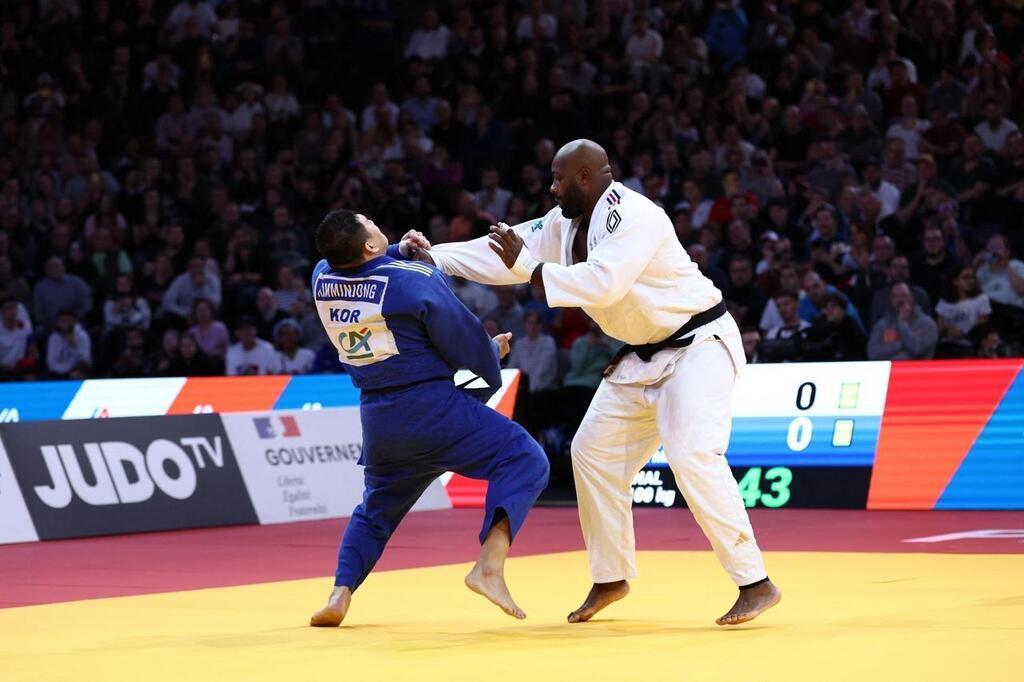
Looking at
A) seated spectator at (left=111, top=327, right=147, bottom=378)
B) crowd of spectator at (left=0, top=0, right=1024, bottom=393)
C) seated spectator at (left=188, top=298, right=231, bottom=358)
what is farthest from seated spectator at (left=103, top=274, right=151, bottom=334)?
seated spectator at (left=188, top=298, right=231, bottom=358)

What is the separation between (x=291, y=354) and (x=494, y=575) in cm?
956

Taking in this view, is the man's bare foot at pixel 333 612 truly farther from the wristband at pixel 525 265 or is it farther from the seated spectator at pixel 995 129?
the seated spectator at pixel 995 129

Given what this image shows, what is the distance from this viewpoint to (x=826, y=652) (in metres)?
5.27

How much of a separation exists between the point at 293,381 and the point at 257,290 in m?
3.03

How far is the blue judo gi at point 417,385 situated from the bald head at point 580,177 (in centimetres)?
58

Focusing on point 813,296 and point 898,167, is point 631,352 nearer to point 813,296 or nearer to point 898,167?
point 813,296

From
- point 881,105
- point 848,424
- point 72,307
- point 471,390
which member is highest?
point 471,390

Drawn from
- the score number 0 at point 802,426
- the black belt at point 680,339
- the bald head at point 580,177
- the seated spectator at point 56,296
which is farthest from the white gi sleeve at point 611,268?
the seated spectator at point 56,296

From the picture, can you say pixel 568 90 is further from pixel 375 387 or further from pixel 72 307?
pixel 375 387

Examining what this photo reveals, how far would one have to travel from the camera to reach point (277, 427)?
12.0 meters

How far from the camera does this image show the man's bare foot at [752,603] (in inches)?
234

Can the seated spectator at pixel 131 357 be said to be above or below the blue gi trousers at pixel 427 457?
below

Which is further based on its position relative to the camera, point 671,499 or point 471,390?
point 671,499

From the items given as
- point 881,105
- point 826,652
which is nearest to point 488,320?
point 881,105
